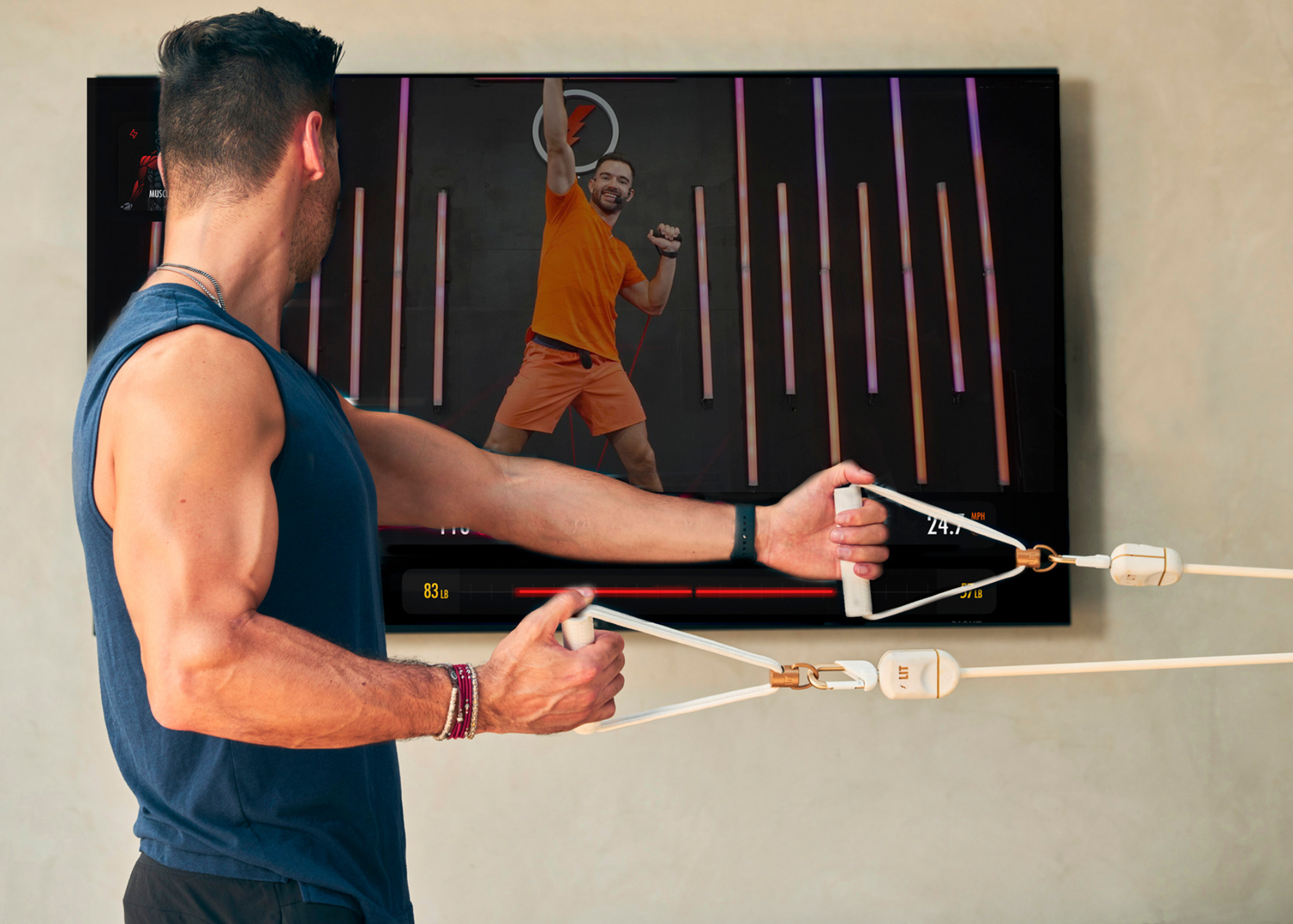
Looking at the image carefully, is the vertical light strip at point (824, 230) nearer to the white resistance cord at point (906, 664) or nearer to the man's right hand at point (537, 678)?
the white resistance cord at point (906, 664)

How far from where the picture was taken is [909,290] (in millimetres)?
1637

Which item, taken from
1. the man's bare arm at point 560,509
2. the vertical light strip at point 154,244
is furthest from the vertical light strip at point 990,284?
the vertical light strip at point 154,244

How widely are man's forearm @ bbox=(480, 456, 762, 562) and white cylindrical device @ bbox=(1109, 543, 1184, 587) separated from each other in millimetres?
421

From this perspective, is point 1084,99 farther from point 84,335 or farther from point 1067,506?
point 84,335

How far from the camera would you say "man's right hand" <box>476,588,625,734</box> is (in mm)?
762

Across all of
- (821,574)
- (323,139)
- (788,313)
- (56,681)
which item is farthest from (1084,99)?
(56,681)

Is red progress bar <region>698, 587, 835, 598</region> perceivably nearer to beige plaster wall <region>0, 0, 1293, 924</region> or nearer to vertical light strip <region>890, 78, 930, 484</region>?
beige plaster wall <region>0, 0, 1293, 924</region>

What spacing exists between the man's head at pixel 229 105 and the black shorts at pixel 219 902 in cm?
60

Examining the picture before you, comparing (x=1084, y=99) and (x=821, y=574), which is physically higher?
(x=1084, y=99)

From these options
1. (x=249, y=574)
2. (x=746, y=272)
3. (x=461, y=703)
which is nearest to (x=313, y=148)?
(x=249, y=574)

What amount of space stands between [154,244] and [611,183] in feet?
2.64

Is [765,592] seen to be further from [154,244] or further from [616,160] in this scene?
[154,244]

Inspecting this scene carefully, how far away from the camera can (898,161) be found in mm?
1642

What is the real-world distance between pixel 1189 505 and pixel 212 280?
1639 millimetres
